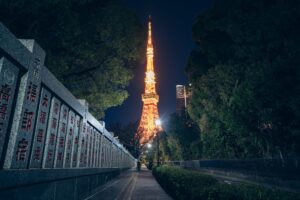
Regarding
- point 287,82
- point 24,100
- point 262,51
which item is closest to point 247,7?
point 262,51

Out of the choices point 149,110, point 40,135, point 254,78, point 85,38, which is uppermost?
point 149,110

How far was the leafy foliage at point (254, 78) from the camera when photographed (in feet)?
36.6

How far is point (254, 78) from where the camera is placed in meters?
12.5

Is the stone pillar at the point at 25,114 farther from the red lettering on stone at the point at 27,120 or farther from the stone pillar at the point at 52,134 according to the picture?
the stone pillar at the point at 52,134

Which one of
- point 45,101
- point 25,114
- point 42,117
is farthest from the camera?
point 45,101

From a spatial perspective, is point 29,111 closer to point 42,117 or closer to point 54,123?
point 42,117

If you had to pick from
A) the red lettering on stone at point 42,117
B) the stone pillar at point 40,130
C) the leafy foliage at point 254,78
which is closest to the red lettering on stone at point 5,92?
the stone pillar at point 40,130

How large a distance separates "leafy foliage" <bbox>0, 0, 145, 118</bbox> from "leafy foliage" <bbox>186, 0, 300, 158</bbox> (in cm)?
681

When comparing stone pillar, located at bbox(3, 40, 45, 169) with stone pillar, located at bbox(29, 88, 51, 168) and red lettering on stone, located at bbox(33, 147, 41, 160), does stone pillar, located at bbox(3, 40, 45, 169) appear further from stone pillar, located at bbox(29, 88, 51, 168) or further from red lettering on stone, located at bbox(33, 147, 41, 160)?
red lettering on stone, located at bbox(33, 147, 41, 160)

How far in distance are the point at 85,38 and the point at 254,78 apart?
9021mm

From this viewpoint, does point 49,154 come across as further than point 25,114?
Yes

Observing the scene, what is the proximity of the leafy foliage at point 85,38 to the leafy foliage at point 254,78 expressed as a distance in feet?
22.4

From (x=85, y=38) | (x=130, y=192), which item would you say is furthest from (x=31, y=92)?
(x=130, y=192)

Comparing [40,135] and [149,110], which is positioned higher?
[149,110]
